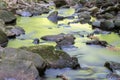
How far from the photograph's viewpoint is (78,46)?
8703 mm

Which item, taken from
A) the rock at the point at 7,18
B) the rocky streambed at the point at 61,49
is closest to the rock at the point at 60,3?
the rocky streambed at the point at 61,49

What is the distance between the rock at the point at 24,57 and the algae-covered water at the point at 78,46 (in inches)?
9.8

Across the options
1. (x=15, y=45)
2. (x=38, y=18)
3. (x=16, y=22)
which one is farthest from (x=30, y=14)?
(x=15, y=45)

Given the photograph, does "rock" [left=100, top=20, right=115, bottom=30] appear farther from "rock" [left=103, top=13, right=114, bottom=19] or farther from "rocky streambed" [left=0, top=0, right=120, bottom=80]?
"rock" [left=103, top=13, right=114, bottom=19]

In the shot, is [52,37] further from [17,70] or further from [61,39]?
[17,70]

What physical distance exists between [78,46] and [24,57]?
113 inches

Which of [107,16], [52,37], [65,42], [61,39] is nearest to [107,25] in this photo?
[107,16]

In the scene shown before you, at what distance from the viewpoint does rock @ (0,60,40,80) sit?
533cm

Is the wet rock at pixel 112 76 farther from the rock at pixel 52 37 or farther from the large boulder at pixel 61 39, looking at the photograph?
the rock at pixel 52 37

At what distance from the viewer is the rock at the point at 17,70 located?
5.33 m

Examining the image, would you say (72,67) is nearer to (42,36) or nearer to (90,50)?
(90,50)

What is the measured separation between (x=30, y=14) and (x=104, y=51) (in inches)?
278

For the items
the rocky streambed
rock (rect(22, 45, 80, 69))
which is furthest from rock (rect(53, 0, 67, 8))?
rock (rect(22, 45, 80, 69))

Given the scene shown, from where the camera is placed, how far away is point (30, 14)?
14.7 meters
